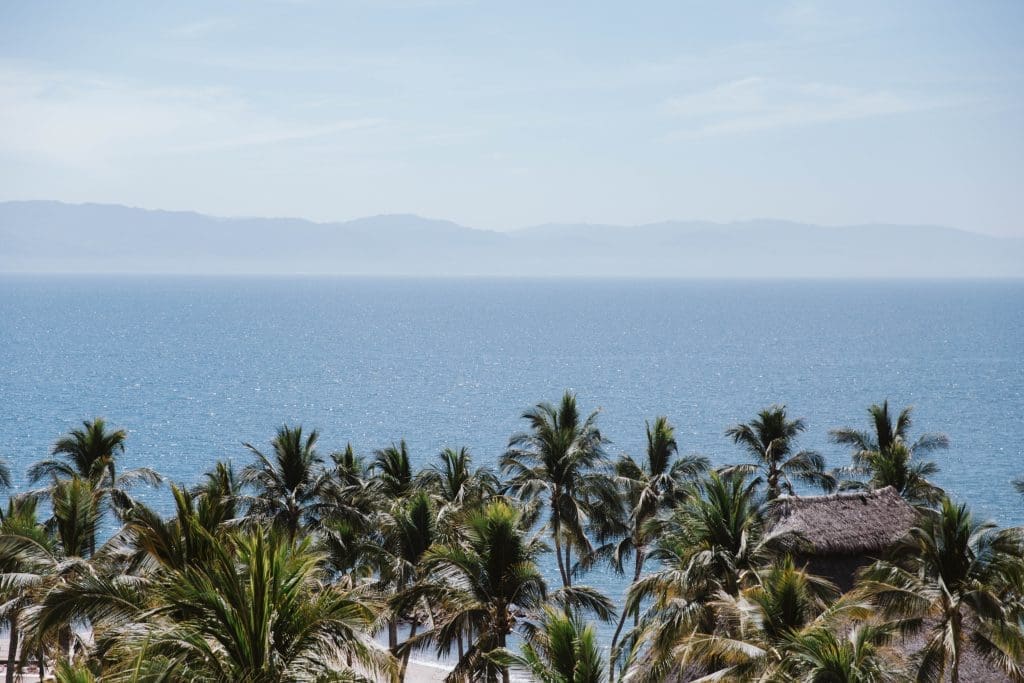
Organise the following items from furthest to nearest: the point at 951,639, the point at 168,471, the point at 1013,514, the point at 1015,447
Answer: the point at 1015,447 → the point at 168,471 → the point at 1013,514 → the point at 951,639

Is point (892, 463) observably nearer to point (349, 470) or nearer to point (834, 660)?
point (349, 470)

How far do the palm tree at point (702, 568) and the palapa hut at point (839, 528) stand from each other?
5.59 m

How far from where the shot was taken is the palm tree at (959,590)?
67.1 feet

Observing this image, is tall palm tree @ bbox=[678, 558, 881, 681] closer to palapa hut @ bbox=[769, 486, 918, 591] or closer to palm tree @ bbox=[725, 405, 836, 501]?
palapa hut @ bbox=[769, 486, 918, 591]

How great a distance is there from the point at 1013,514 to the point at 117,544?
63.5 m

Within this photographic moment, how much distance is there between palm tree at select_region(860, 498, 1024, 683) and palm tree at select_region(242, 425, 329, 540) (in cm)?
1898

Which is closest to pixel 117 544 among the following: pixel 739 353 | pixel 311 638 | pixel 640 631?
Result: pixel 311 638

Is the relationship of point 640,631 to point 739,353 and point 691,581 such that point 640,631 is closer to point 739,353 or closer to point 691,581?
point 691,581

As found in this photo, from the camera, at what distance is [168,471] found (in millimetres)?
84000

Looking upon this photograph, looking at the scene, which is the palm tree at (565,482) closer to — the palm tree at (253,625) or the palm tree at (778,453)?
the palm tree at (778,453)

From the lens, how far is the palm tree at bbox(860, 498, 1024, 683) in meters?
20.5

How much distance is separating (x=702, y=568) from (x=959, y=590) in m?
5.31

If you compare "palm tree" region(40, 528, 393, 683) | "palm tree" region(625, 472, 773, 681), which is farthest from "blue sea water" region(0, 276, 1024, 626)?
"palm tree" region(40, 528, 393, 683)

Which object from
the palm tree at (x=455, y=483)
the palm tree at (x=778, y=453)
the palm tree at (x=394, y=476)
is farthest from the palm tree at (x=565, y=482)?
the palm tree at (x=778, y=453)
